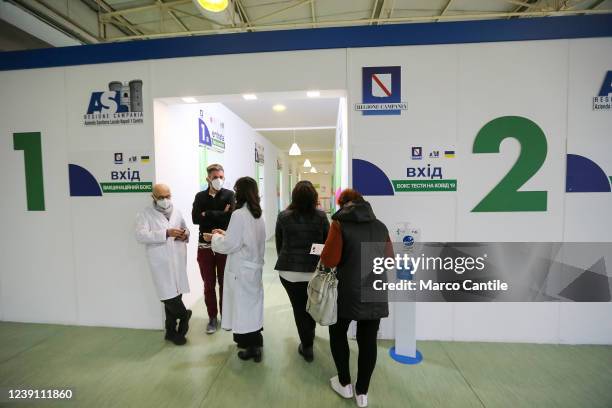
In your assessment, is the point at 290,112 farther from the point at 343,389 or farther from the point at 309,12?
the point at 343,389

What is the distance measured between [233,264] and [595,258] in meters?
3.35

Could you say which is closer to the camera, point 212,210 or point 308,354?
point 308,354

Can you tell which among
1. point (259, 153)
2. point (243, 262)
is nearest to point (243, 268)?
point (243, 262)

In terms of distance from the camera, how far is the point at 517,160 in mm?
2582

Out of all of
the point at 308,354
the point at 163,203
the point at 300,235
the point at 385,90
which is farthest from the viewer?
the point at 385,90

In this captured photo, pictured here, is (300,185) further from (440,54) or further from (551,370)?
(551,370)

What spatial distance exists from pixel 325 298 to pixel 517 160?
2.27 meters

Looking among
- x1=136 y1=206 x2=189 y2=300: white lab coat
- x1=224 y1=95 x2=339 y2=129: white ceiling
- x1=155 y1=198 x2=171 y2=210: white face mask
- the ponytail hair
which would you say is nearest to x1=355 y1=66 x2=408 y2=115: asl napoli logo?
the ponytail hair

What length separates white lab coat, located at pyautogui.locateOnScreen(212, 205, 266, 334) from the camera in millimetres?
2158

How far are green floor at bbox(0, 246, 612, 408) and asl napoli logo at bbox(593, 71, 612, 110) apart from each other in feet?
7.40

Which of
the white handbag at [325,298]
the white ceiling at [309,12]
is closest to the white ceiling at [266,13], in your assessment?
the white ceiling at [309,12]

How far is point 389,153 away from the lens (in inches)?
104

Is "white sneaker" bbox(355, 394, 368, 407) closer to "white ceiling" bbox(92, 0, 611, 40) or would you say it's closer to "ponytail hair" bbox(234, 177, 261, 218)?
"ponytail hair" bbox(234, 177, 261, 218)
